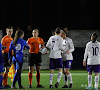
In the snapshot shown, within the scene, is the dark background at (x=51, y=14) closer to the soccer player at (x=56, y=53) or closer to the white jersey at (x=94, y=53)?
the soccer player at (x=56, y=53)

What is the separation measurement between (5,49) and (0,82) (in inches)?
52.7

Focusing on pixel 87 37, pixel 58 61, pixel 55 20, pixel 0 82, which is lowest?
pixel 0 82

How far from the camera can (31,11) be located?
26109 millimetres

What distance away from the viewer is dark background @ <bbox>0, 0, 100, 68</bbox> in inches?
1019

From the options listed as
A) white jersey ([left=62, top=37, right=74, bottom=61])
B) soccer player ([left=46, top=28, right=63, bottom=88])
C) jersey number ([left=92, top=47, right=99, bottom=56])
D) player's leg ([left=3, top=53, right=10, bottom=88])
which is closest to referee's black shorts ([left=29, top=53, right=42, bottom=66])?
soccer player ([left=46, top=28, right=63, bottom=88])

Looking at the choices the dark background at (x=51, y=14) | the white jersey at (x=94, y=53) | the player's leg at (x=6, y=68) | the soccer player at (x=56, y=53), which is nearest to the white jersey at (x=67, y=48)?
the soccer player at (x=56, y=53)

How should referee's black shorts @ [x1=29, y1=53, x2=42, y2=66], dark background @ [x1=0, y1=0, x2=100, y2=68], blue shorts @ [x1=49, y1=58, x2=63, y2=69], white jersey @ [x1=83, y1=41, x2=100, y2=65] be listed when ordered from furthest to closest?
dark background @ [x1=0, y1=0, x2=100, y2=68], referee's black shorts @ [x1=29, y1=53, x2=42, y2=66], blue shorts @ [x1=49, y1=58, x2=63, y2=69], white jersey @ [x1=83, y1=41, x2=100, y2=65]

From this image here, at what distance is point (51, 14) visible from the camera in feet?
88.0

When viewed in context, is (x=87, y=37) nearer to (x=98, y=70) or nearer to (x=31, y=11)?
(x=31, y=11)

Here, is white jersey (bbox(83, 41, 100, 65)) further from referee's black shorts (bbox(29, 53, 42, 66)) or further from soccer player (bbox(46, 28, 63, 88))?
referee's black shorts (bbox(29, 53, 42, 66))

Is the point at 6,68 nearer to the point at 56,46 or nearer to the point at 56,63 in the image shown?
the point at 56,63

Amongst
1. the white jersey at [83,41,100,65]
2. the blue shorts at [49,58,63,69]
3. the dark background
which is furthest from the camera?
the dark background

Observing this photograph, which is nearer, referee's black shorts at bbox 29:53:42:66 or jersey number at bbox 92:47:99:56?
jersey number at bbox 92:47:99:56

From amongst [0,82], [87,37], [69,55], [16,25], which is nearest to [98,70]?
[69,55]
